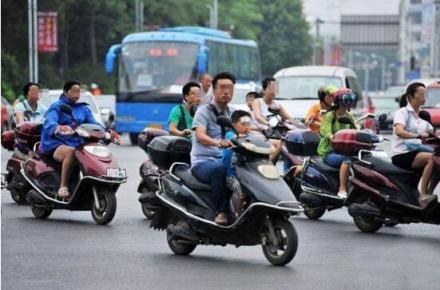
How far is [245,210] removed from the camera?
12344mm

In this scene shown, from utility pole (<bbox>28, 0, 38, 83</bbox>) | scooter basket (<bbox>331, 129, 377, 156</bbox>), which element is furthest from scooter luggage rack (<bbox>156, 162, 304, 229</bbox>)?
utility pole (<bbox>28, 0, 38, 83</bbox>)

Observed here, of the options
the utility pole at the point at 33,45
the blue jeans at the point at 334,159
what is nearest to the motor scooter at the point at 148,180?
the blue jeans at the point at 334,159

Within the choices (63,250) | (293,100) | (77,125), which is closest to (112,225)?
(77,125)

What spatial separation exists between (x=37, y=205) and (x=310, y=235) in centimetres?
346

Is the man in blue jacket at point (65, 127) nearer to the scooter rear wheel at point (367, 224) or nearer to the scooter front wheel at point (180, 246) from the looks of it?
the scooter rear wheel at point (367, 224)

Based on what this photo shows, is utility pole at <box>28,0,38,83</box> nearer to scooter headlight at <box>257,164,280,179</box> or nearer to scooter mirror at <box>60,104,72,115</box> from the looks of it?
scooter mirror at <box>60,104,72,115</box>

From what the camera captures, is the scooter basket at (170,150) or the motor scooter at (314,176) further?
the motor scooter at (314,176)

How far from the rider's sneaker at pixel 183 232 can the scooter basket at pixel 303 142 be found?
364 centimetres

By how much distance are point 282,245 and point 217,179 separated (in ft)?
2.73

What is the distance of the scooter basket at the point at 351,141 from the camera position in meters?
15.4

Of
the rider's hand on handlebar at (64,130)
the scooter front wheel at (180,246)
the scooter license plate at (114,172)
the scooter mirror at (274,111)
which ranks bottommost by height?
the scooter front wheel at (180,246)

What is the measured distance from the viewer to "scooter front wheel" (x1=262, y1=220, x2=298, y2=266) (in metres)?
12.0

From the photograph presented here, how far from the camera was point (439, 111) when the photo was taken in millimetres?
27250

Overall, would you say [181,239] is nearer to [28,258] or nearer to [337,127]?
[28,258]
